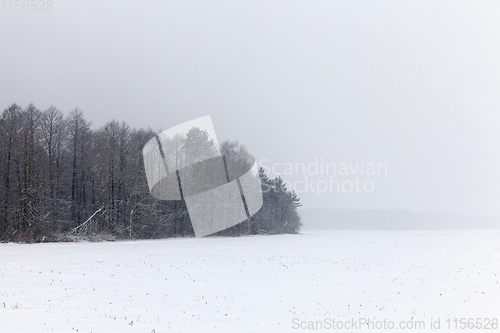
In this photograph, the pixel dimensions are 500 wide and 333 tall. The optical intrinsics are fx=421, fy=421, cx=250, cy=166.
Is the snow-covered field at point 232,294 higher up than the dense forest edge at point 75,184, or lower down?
lower down

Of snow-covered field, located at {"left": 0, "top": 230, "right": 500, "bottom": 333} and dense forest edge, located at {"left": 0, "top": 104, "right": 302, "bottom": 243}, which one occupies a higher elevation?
dense forest edge, located at {"left": 0, "top": 104, "right": 302, "bottom": 243}

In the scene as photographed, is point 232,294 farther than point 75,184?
No

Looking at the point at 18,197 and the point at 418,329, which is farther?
the point at 18,197

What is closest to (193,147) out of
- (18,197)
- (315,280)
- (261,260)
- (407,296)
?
(18,197)

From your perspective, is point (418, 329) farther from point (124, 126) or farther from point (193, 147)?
point (124, 126)

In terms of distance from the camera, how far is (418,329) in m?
8.71

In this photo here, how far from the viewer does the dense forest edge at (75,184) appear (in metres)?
37.9

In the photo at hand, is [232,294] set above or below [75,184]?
below

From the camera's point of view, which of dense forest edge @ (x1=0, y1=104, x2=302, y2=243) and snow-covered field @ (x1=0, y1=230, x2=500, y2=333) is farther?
dense forest edge @ (x1=0, y1=104, x2=302, y2=243)

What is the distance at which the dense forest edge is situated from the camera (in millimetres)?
37906

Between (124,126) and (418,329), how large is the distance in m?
49.5

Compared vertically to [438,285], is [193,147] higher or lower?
higher

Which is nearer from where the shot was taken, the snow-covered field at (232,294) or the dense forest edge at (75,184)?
the snow-covered field at (232,294)

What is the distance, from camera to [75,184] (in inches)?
1850
